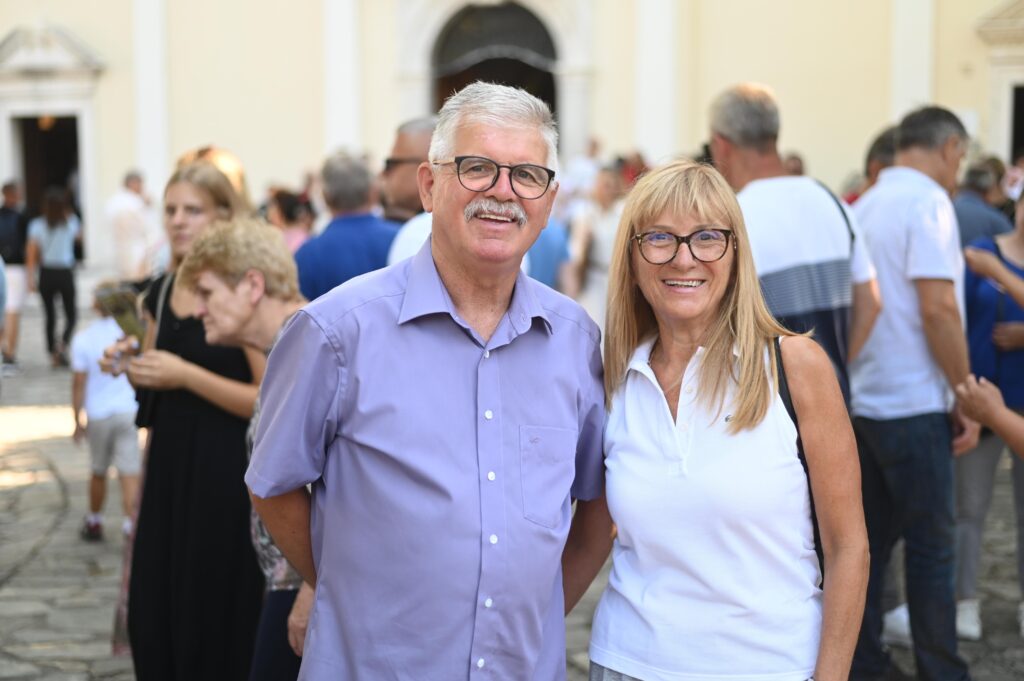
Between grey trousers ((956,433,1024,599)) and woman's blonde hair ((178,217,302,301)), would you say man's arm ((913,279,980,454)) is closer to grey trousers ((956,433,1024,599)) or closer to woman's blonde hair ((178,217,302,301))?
grey trousers ((956,433,1024,599))

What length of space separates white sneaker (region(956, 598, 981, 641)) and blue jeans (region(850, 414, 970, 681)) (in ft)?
2.58

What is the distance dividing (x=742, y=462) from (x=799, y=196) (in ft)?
6.98

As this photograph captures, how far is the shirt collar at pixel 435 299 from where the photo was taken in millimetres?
2512

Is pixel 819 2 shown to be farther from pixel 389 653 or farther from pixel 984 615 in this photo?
pixel 389 653

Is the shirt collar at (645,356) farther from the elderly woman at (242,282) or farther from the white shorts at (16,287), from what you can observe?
the white shorts at (16,287)

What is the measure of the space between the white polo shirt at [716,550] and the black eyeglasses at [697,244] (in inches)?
10.9

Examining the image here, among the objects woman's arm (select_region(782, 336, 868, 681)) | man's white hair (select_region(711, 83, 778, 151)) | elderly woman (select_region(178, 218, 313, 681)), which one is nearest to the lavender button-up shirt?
woman's arm (select_region(782, 336, 868, 681))

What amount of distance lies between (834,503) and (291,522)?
1134 mm

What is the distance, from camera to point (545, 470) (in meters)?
2.56

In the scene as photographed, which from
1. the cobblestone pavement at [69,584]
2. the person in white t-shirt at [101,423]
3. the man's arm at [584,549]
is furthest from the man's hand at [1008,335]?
the person in white t-shirt at [101,423]

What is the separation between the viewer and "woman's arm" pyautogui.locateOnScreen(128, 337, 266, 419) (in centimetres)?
396

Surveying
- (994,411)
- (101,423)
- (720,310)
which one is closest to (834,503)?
(720,310)

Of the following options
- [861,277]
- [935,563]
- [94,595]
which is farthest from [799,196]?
[94,595]

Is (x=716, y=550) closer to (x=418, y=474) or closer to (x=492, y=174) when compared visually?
(x=418, y=474)
